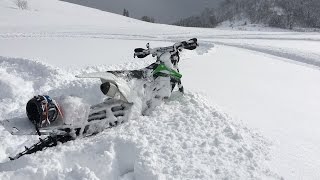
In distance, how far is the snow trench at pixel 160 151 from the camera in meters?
4.89

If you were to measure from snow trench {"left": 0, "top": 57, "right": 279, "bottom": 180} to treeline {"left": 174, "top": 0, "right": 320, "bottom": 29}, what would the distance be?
116 metres

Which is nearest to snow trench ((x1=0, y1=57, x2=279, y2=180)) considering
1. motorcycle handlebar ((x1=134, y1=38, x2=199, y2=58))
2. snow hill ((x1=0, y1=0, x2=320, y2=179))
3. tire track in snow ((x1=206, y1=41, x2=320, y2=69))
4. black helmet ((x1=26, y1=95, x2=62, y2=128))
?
snow hill ((x1=0, y1=0, x2=320, y2=179))

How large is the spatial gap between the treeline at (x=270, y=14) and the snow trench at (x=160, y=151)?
11579 centimetres

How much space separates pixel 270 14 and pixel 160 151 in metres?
160

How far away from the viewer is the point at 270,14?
514ft

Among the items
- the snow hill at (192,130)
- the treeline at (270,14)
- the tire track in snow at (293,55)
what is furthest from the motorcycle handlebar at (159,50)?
the treeline at (270,14)

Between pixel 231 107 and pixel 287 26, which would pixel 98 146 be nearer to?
pixel 231 107

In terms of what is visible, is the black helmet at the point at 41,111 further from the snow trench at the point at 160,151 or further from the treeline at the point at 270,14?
the treeline at the point at 270,14

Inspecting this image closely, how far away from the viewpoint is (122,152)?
17.7ft

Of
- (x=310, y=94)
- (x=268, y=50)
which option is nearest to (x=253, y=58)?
(x=268, y=50)

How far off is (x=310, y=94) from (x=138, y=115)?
4.61 metres

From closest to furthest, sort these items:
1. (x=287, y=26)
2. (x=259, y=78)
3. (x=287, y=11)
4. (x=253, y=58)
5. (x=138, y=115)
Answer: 1. (x=138, y=115)
2. (x=259, y=78)
3. (x=253, y=58)
4. (x=287, y=26)
5. (x=287, y=11)

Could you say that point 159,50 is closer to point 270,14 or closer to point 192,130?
point 192,130

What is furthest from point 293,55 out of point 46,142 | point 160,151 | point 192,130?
point 46,142
